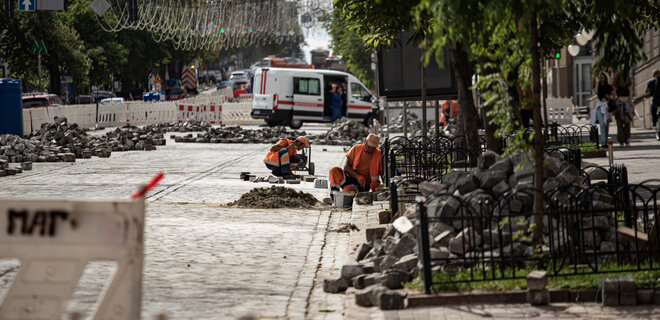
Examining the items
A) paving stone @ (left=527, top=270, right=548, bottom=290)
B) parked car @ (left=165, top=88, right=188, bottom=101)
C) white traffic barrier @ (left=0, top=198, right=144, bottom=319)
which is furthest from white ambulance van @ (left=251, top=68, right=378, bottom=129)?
parked car @ (left=165, top=88, right=188, bottom=101)

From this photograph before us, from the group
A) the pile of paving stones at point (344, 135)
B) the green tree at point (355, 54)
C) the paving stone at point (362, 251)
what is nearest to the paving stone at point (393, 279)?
the paving stone at point (362, 251)

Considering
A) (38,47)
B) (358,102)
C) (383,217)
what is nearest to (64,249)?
(383,217)

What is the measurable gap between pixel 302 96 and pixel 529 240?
3528cm

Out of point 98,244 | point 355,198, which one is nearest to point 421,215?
point 98,244

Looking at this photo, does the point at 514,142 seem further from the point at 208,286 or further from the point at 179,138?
the point at 179,138

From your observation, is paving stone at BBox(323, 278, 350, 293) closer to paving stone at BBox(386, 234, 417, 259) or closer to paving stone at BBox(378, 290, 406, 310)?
paving stone at BBox(386, 234, 417, 259)

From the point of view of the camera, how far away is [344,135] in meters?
35.2

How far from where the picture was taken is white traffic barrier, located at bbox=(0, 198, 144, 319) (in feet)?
17.6

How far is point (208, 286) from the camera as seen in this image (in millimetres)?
A: 8703

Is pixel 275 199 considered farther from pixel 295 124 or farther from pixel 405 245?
pixel 295 124

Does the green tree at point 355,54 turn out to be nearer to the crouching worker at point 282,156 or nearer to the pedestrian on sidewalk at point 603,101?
the pedestrian on sidewalk at point 603,101

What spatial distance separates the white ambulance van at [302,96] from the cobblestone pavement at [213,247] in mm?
21013

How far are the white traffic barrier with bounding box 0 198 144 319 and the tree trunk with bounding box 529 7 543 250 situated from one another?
3820 millimetres

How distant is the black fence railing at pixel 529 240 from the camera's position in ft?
26.5
